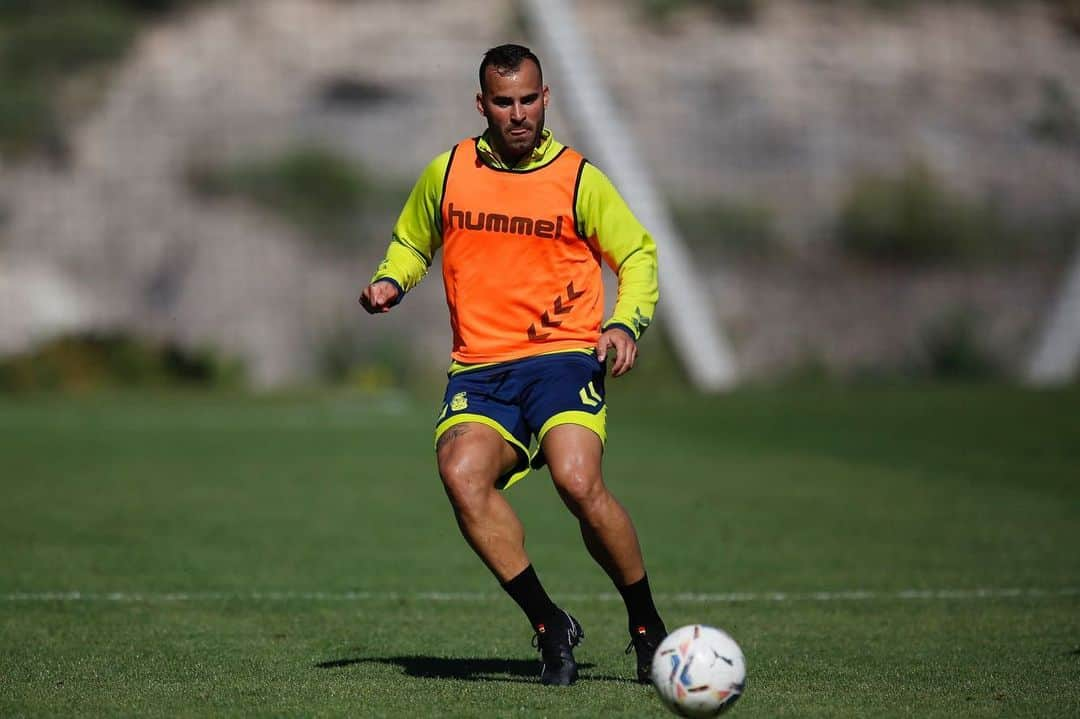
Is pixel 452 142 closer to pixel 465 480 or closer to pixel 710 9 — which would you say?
pixel 710 9

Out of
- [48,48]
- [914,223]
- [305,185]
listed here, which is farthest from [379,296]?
[48,48]

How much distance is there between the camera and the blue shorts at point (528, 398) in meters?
6.61

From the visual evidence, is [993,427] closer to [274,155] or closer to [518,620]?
[518,620]

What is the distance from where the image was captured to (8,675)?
6609 millimetres

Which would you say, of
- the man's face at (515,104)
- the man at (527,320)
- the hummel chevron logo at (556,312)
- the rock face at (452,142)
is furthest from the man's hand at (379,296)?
the rock face at (452,142)

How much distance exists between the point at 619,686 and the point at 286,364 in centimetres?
2645

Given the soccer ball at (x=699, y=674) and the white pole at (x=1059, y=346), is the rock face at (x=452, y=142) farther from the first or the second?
the soccer ball at (x=699, y=674)

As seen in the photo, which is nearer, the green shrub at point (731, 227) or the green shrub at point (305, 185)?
the green shrub at point (731, 227)

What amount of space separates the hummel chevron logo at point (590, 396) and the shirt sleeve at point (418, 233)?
2.64 ft

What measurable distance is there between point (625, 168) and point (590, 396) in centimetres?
1857

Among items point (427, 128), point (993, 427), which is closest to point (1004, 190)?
point (427, 128)

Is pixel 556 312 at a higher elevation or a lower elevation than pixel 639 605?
higher

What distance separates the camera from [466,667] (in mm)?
6973

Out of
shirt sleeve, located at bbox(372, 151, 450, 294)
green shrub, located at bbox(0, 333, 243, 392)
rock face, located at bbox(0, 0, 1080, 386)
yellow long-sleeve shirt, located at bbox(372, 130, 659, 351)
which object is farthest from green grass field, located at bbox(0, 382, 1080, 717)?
rock face, located at bbox(0, 0, 1080, 386)
